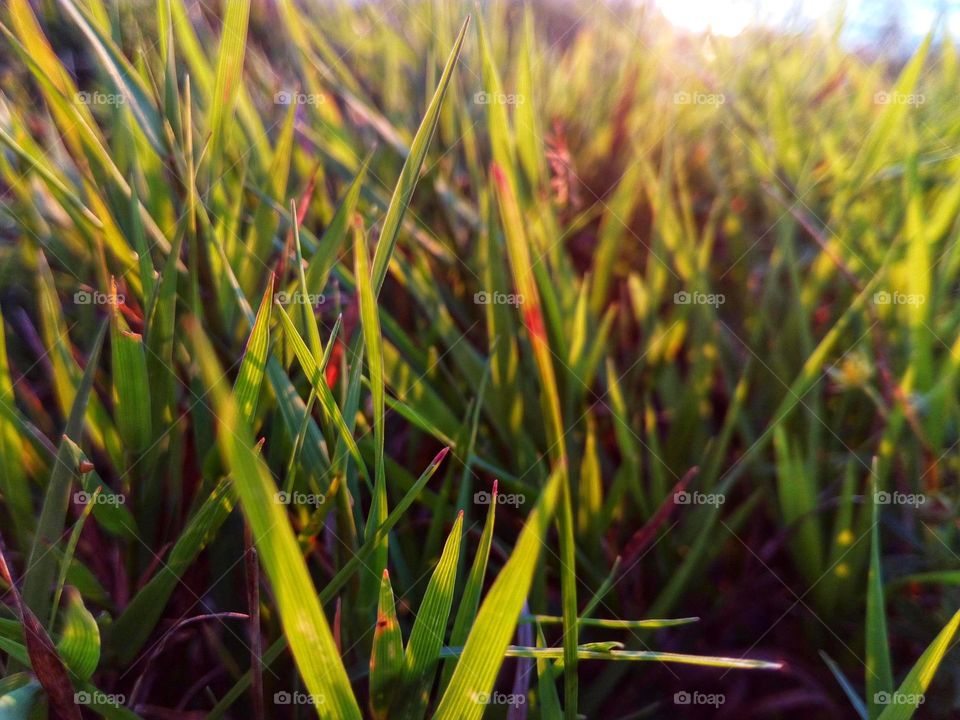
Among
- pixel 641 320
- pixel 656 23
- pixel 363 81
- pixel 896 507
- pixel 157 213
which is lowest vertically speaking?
pixel 896 507

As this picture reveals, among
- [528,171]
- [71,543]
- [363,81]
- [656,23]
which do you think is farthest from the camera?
[656,23]

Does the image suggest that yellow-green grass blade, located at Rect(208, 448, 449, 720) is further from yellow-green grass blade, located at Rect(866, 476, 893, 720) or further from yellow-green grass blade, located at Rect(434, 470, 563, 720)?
yellow-green grass blade, located at Rect(866, 476, 893, 720)

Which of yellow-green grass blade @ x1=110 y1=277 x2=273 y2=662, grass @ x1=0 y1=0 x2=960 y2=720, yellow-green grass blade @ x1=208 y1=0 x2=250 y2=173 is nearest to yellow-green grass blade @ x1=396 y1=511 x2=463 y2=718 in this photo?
grass @ x1=0 y1=0 x2=960 y2=720

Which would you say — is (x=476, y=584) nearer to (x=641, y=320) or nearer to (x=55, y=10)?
(x=641, y=320)

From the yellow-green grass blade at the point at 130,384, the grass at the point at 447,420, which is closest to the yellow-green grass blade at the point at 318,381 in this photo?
the grass at the point at 447,420

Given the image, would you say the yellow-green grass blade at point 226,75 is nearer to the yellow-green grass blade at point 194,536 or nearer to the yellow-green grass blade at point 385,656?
the yellow-green grass blade at point 194,536

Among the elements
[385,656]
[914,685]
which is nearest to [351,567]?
[385,656]

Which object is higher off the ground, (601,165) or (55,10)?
(55,10)

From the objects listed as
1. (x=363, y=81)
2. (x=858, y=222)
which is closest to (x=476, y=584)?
(x=858, y=222)
